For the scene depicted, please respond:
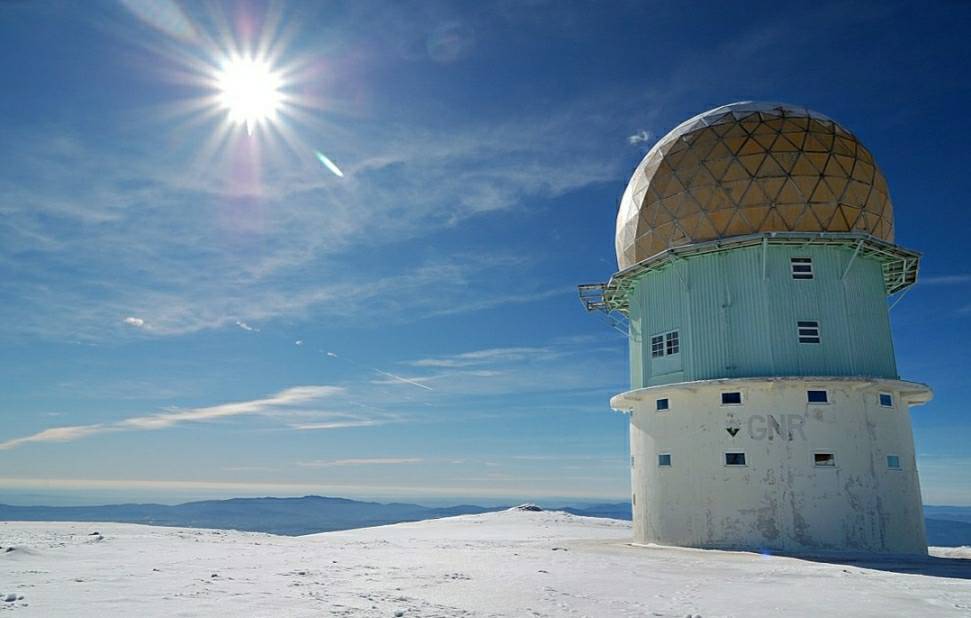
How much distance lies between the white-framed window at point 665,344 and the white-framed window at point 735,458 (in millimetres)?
3740

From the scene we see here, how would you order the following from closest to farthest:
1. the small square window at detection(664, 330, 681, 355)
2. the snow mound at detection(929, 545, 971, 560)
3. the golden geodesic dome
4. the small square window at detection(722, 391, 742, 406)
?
the small square window at detection(722, 391, 742, 406), the golden geodesic dome, the snow mound at detection(929, 545, 971, 560), the small square window at detection(664, 330, 681, 355)

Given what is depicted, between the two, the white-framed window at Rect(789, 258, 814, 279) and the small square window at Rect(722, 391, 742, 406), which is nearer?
the small square window at Rect(722, 391, 742, 406)

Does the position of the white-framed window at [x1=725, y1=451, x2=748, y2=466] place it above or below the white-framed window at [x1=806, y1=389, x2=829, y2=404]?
below

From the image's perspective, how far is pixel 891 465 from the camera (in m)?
19.1

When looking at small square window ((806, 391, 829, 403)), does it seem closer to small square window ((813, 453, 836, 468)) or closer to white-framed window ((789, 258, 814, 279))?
small square window ((813, 453, 836, 468))

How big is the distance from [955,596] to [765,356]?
1026 centimetres

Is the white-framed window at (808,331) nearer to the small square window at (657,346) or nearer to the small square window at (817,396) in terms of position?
the small square window at (817,396)

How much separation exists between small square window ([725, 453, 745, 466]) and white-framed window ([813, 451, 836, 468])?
1927mm

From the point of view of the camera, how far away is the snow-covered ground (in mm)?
8078

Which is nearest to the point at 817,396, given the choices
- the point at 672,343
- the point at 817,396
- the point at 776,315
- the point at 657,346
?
the point at 817,396

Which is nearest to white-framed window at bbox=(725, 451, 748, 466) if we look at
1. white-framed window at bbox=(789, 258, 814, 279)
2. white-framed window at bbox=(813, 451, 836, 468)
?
white-framed window at bbox=(813, 451, 836, 468)

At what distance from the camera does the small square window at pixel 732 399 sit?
19469 millimetres

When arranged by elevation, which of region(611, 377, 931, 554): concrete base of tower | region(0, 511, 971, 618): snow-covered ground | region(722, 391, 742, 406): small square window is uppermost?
region(722, 391, 742, 406): small square window

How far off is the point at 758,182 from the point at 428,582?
54.5 feet
